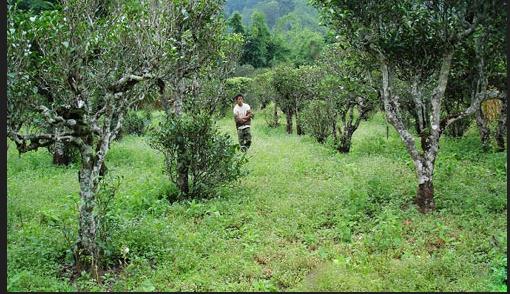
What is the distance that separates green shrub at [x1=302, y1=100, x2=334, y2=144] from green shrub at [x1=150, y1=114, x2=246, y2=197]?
9549 millimetres

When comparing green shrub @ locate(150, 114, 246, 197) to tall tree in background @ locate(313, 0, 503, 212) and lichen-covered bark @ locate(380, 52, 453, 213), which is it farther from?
lichen-covered bark @ locate(380, 52, 453, 213)

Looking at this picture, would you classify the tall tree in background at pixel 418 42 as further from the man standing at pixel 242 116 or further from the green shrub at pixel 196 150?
the man standing at pixel 242 116

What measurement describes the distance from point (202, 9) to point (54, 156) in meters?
6.19

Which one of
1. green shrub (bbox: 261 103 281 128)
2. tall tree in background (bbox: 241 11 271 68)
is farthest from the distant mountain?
green shrub (bbox: 261 103 281 128)

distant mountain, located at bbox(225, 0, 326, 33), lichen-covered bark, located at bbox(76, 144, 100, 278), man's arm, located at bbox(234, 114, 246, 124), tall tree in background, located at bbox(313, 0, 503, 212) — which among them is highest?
distant mountain, located at bbox(225, 0, 326, 33)

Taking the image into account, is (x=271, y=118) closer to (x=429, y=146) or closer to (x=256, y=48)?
(x=429, y=146)

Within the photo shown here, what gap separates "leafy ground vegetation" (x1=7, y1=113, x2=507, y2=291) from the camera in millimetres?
6602

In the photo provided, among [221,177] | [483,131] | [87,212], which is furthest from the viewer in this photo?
Result: [483,131]

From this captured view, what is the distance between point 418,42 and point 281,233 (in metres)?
4.57

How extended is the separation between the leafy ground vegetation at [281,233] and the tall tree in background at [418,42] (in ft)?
3.60

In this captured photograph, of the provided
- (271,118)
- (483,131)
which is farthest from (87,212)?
(271,118)

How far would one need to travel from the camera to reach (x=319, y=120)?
66.3 feet

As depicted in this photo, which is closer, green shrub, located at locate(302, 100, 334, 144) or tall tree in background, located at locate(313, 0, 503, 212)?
tall tree in background, located at locate(313, 0, 503, 212)

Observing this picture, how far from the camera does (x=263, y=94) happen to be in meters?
32.4
